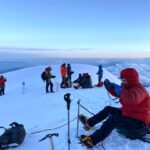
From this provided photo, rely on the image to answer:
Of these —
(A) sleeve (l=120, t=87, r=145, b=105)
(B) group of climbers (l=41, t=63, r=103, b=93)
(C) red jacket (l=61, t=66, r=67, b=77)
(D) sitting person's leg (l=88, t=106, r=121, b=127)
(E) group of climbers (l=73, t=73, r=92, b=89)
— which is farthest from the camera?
(C) red jacket (l=61, t=66, r=67, b=77)

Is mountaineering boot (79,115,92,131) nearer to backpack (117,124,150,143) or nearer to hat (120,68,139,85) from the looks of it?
backpack (117,124,150,143)

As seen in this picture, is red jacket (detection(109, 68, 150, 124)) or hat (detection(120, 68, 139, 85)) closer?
red jacket (detection(109, 68, 150, 124))

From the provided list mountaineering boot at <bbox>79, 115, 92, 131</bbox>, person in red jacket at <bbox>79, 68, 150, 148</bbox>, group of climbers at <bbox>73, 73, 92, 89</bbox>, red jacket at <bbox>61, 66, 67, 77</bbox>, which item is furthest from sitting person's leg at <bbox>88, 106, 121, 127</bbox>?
red jacket at <bbox>61, 66, 67, 77</bbox>

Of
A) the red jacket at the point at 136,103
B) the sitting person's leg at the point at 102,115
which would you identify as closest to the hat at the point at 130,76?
the red jacket at the point at 136,103

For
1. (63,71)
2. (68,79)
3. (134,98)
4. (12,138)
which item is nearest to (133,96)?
(134,98)

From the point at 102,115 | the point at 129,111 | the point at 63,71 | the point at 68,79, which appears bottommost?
the point at 68,79

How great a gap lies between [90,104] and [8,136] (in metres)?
5.90

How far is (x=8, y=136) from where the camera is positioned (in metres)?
6.88

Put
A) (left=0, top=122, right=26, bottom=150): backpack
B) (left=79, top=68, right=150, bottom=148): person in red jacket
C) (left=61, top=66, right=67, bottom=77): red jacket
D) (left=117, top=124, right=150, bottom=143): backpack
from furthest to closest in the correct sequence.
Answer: (left=61, top=66, right=67, bottom=77): red jacket
(left=0, top=122, right=26, bottom=150): backpack
(left=117, top=124, right=150, bottom=143): backpack
(left=79, top=68, right=150, bottom=148): person in red jacket

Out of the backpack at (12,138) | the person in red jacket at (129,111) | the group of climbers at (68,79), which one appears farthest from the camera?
the group of climbers at (68,79)

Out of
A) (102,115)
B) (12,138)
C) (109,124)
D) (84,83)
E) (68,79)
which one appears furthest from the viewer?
(68,79)

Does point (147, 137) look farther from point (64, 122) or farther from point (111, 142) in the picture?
point (64, 122)

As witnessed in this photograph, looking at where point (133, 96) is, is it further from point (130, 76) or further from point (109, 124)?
point (109, 124)

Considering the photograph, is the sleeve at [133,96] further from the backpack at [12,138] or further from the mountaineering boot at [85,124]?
the backpack at [12,138]
